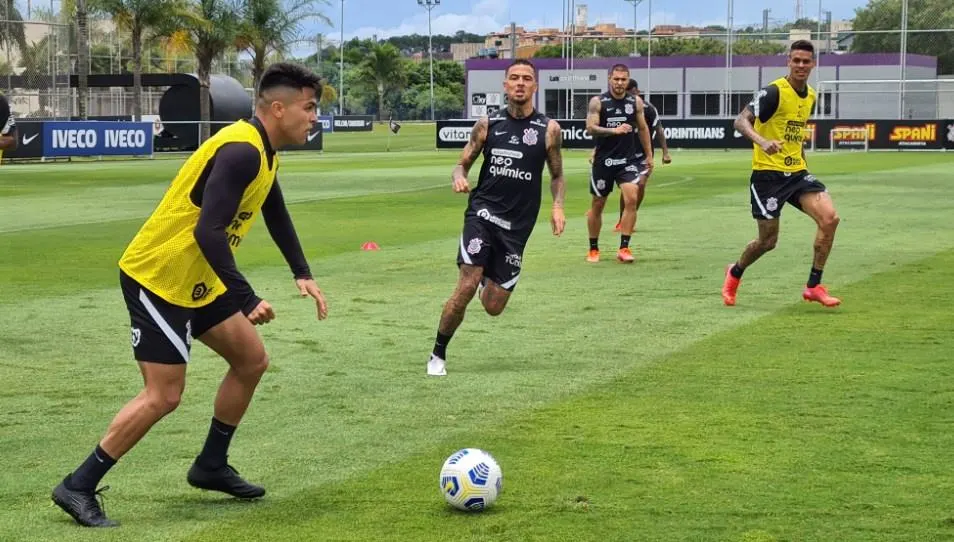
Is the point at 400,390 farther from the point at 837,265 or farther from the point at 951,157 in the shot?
the point at 951,157

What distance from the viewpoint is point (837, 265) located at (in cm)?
1634

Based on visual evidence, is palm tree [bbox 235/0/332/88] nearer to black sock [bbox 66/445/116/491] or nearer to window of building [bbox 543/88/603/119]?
window of building [bbox 543/88/603/119]

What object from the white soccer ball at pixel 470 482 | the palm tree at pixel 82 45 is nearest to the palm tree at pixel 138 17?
the palm tree at pixel 82 45

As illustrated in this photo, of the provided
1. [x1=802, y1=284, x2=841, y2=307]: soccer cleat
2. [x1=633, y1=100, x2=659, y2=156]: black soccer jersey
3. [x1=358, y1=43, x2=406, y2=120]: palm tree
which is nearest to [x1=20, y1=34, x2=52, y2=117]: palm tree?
[x1=633, y1=100, x2=659, y2=156]: black soccer jersey

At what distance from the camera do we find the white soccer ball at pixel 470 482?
6203 mm

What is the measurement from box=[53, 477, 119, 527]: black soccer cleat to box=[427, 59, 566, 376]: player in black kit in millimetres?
3873

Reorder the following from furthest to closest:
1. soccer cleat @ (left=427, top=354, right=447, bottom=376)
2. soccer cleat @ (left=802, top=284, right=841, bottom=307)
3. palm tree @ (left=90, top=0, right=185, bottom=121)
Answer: palm tree @ (left=90, top=0, right=185, bottom=121)
soccer cleat @ (left=802, top=284, right=841, bottom=307)
soccer cleat @ (left=427, top=354, right=447, bottom=376)

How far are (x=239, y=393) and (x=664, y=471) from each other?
2.04 meters

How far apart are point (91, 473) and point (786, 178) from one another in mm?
8332

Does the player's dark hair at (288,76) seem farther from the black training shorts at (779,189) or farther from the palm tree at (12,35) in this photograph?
the palm tree at (12,35)

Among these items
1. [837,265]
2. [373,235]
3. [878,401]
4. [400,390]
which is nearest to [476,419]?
[400,390]

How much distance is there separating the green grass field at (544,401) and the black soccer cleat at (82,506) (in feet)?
0.21

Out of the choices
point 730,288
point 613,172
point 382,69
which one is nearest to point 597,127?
point 613,172

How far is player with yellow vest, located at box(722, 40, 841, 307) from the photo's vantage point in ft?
42.3
